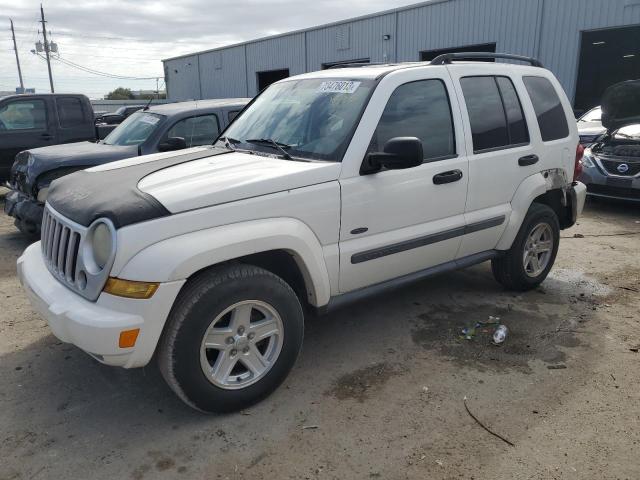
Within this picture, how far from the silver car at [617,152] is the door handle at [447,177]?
199 inches

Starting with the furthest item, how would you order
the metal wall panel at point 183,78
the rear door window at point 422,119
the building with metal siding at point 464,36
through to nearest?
the metal wall panel at point 183,78, the building with metal siding at point 464,36, the rear door window at point 422,119

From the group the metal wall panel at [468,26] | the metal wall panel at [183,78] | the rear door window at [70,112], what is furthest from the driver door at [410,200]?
the metal wall panel at [183,78]

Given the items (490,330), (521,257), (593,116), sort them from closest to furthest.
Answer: (490,330) < (521,257) < (593,116)

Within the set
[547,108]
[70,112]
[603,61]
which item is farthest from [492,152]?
[603,61]

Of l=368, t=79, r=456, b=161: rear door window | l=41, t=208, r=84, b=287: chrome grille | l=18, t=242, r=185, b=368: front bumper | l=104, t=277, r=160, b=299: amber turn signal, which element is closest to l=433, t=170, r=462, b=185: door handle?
l=368, t=79, r=456, b=161: rear door window

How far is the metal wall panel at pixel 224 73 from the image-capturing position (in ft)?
98.7

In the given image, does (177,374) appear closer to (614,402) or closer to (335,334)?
(335,334)

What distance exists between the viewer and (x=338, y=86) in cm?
370

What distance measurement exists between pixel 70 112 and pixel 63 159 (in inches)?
127

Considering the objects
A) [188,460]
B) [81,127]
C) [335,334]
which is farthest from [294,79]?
[81,127]

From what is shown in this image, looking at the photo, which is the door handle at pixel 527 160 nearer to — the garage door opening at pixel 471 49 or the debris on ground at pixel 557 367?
the debris on ground at pixel 557 367

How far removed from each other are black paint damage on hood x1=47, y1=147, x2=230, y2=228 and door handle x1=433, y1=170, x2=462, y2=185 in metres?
1.50

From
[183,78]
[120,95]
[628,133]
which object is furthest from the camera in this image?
[120,95]

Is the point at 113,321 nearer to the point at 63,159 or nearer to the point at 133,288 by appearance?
the point at 133,288
